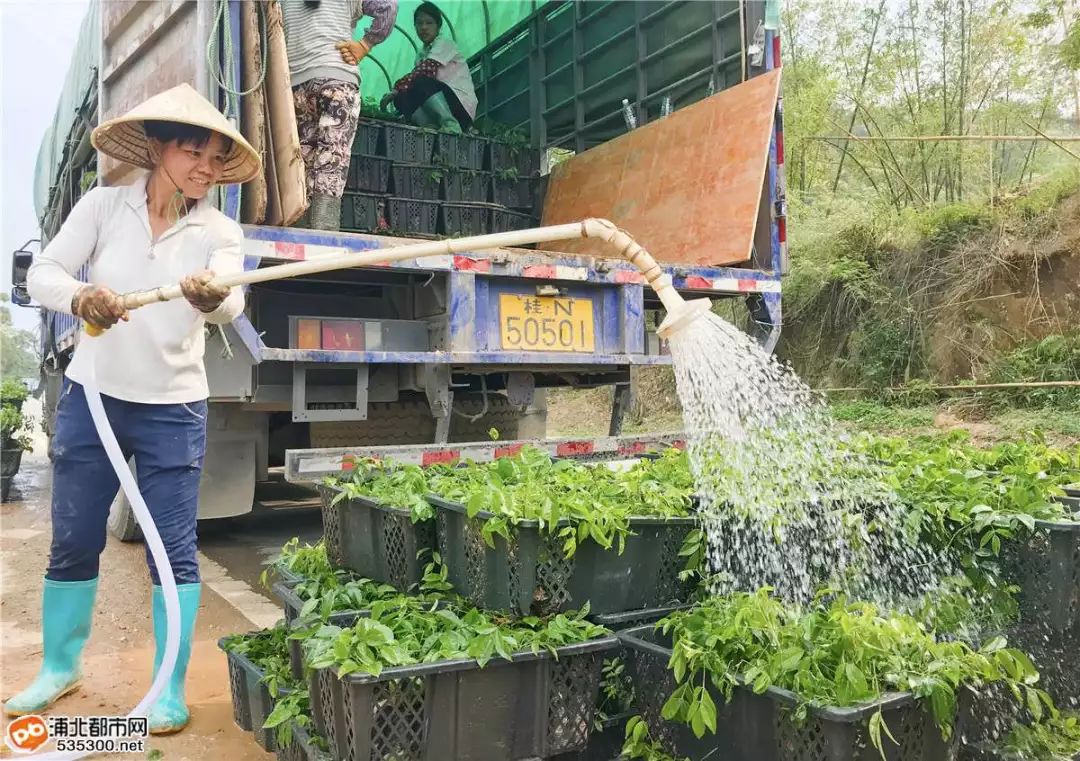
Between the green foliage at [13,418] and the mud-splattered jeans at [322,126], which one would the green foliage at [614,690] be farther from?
the green foliage at [13,418]

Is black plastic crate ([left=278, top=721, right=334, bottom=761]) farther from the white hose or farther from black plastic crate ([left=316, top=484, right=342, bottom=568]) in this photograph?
black plastic crate ([left=316, top=484, right=342, bottom=568])

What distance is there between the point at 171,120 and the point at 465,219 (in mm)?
3752

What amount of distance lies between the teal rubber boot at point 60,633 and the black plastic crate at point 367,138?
3.72m

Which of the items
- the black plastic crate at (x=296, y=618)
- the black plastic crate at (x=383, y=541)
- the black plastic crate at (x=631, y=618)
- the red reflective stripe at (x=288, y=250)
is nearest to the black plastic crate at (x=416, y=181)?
the red reflective stripe at (x=288, y=250)

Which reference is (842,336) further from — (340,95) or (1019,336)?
(340,95)

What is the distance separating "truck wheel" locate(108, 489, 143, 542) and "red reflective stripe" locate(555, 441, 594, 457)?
2531mm

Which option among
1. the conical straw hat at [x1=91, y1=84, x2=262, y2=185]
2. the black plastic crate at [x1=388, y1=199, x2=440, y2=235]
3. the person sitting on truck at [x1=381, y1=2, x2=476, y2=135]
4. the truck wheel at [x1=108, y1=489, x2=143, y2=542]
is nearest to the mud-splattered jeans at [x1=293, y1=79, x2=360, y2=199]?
the conical straw hat at [x1=91, y1=84, x2=262, y2=185]

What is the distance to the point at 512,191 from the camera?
6.60m

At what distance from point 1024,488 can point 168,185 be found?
269 centimetres

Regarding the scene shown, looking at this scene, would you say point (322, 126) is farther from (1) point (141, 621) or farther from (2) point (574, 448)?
(1) point (141, 621)

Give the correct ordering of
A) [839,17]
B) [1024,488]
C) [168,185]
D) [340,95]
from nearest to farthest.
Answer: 1. [1024,488]
2. [168,185]
3. [340,95]
4. [839,17]

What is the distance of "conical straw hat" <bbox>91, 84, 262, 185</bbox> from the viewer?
2512 mm

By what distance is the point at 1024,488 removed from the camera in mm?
2367

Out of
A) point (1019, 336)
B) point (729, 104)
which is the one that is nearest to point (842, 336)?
point (1019, 336)
